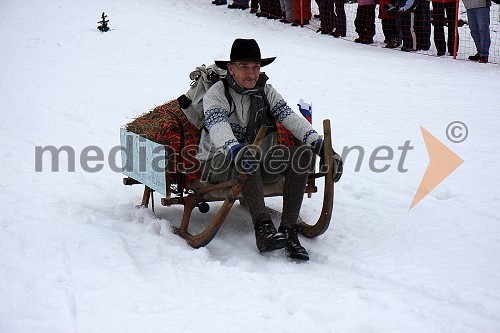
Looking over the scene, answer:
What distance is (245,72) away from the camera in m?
4.79

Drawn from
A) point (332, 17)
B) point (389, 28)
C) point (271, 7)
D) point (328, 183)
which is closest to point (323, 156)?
point (328, 183)

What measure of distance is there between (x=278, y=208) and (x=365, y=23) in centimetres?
757

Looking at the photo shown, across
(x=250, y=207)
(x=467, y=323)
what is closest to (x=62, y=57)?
(x=250, y=207)

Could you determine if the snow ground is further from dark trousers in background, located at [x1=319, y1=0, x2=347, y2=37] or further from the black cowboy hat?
dark trousers in background, located at [x1=319, y1=0, x2=347, y2=37]

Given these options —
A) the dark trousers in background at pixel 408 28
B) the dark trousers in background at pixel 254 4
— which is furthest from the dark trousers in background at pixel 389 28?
the dark trousers in background at pixel 254 4

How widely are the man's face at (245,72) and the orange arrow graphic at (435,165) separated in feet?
5.86

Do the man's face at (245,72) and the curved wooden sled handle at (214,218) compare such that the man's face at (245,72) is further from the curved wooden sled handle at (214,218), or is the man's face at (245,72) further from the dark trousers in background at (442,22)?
the dark trousers in background at (442,22)

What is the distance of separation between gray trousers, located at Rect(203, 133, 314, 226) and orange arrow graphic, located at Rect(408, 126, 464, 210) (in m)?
1.30

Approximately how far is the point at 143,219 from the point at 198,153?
0.78 meters

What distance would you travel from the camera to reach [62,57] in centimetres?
1214

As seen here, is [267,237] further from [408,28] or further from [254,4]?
[254,4]

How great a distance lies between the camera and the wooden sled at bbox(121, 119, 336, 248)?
462 centimetres

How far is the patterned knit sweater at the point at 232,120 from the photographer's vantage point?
4.68m

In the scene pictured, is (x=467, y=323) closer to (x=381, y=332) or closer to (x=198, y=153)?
(x=381, y=332)
